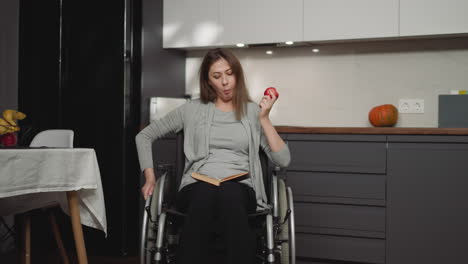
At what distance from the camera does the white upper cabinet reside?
2.80 metres

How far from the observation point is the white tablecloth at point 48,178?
1693mm

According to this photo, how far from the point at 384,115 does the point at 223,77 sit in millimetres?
1464

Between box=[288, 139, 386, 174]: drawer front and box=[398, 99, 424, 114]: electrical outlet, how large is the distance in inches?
21.9

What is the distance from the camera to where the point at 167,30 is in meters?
3.48

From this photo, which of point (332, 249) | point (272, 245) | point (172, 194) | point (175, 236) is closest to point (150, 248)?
point (175, 236)

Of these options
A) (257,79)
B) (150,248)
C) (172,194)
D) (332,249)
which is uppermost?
(257,79)

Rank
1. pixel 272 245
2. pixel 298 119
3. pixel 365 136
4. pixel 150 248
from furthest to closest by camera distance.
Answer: pixel 298 119, pixel 365 136, pixel 150 248, pixel 272 245

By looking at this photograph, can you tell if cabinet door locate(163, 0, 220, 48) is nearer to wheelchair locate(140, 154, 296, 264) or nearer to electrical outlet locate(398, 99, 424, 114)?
electrical outlet locate(398, 99, 424, 114)

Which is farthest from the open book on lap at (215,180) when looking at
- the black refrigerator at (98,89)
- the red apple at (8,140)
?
the black refrigerator at (98,89)

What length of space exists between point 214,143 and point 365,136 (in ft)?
→ 3.78

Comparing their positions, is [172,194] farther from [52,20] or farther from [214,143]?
[52,20]

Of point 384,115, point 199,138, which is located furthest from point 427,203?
point 199,138

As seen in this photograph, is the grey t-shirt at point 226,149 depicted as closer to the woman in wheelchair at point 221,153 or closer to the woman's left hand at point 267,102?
the woman in wheelchair at point 221,153

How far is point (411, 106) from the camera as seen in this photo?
3.18m
